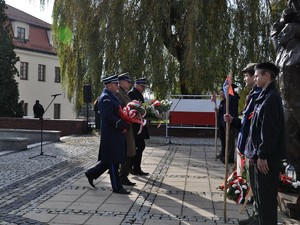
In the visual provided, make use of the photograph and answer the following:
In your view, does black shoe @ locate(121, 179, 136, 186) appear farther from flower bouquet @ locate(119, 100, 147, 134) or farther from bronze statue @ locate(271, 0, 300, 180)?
bronze statue @ locate(271, 0, 300, 180)

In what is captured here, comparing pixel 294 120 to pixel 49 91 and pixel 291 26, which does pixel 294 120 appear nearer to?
pixel 291 26

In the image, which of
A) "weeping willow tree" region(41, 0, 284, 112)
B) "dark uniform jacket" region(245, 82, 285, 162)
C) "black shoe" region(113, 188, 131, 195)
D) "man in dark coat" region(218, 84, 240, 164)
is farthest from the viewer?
"weeping willow tree" region(41, 0, 284, 112)

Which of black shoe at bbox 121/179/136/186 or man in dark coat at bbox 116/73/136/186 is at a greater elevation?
man in dark coat at bbox 116/73/136/186

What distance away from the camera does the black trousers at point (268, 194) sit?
4.70m

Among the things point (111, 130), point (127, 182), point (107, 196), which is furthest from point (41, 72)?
point (107, 196)

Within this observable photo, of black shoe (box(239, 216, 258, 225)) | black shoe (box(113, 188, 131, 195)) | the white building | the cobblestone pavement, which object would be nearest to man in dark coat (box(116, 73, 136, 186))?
the cobblestone pavement

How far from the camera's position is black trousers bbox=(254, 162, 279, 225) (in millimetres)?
4703

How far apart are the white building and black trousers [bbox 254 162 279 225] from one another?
116 feet

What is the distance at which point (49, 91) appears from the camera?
43.5m

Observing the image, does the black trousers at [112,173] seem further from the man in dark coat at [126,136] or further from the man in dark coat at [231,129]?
the man in dark coat at [231,129]

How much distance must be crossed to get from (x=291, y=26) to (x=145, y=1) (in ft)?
45.8

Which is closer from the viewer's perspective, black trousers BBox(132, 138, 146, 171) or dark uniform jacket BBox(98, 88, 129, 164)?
dark uniform jacket BBox(98, 88, 129, 164)

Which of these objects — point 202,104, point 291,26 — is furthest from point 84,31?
point 291,26

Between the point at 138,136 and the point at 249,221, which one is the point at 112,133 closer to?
the point at 138,136
